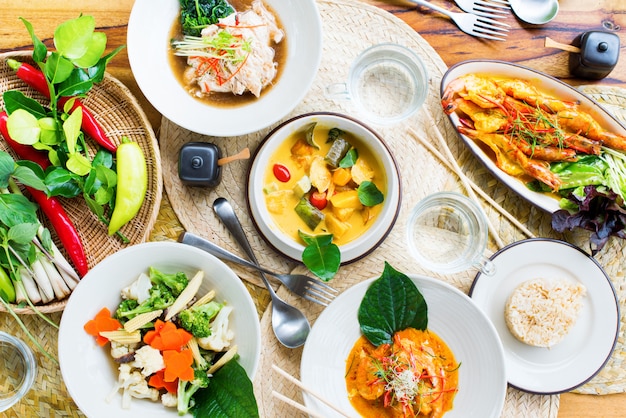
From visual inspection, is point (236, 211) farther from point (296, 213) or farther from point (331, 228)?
point (331, 228)

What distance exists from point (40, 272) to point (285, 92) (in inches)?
50.5

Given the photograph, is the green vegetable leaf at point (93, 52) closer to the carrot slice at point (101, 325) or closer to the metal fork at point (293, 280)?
the metal fork at point (293, 280)

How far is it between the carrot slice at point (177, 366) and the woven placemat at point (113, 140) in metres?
0.55

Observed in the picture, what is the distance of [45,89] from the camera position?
8.21ft

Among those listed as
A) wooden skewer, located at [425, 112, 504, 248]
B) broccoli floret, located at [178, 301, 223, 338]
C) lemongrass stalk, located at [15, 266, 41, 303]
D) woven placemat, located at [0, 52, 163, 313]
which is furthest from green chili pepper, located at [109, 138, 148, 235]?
wooden skewer, located at [425, 112, 504, 248]

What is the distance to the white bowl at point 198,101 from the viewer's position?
8.02 ft

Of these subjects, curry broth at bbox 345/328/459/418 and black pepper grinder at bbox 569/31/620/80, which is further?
black pepper grinder at bbox 569/31/620/80

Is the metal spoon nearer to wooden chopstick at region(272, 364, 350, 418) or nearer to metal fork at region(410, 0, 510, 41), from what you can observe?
wooden chopstick at region(272, 364, 350, 418)

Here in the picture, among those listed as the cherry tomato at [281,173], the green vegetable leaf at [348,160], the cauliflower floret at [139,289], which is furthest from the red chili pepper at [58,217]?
the green vegetable leaf at [348,160]

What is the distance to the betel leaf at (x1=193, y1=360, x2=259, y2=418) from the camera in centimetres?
222

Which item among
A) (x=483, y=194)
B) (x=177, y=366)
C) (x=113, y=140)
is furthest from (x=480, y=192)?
(x=113, y=140)

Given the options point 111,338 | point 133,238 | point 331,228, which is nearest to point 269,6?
point 331,228

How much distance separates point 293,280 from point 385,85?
38.7 inches

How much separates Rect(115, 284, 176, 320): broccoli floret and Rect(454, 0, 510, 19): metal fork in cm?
185
